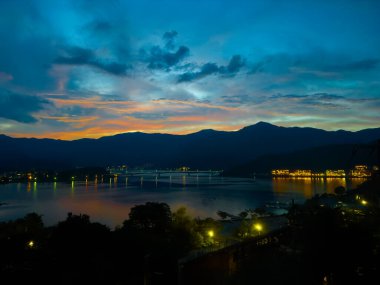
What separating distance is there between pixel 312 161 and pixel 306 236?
113045 millimetres

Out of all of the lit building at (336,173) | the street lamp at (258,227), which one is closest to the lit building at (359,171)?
the lit building at (336,173)

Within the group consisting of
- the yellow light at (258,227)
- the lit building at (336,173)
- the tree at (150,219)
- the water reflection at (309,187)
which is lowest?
the water reflection at (309,187)

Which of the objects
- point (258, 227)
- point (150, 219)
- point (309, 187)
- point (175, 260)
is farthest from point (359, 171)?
point (175, 260)

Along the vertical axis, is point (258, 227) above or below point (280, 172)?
below

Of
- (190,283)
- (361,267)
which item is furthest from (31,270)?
(361,267)

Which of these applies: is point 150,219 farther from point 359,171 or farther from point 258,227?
point 359,171

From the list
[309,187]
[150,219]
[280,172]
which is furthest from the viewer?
[280,172]

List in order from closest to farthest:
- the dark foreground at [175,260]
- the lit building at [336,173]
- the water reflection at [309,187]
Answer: the dark foreground at [175,260] < the water reflection at [309,187] < the lit building at [336,173]

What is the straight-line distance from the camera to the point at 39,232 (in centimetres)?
1667

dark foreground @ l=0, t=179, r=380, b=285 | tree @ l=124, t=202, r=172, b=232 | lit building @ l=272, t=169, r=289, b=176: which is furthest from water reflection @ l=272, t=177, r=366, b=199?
dark foreground @ l=0, t=179, r=380, b=285

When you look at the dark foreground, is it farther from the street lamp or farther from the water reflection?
the water reflection

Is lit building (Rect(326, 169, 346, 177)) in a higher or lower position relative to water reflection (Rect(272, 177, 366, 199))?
higher

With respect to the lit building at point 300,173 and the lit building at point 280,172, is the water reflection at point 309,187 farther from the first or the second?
the lit building at point 280,172

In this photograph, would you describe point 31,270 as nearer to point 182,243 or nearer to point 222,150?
point 182,243
